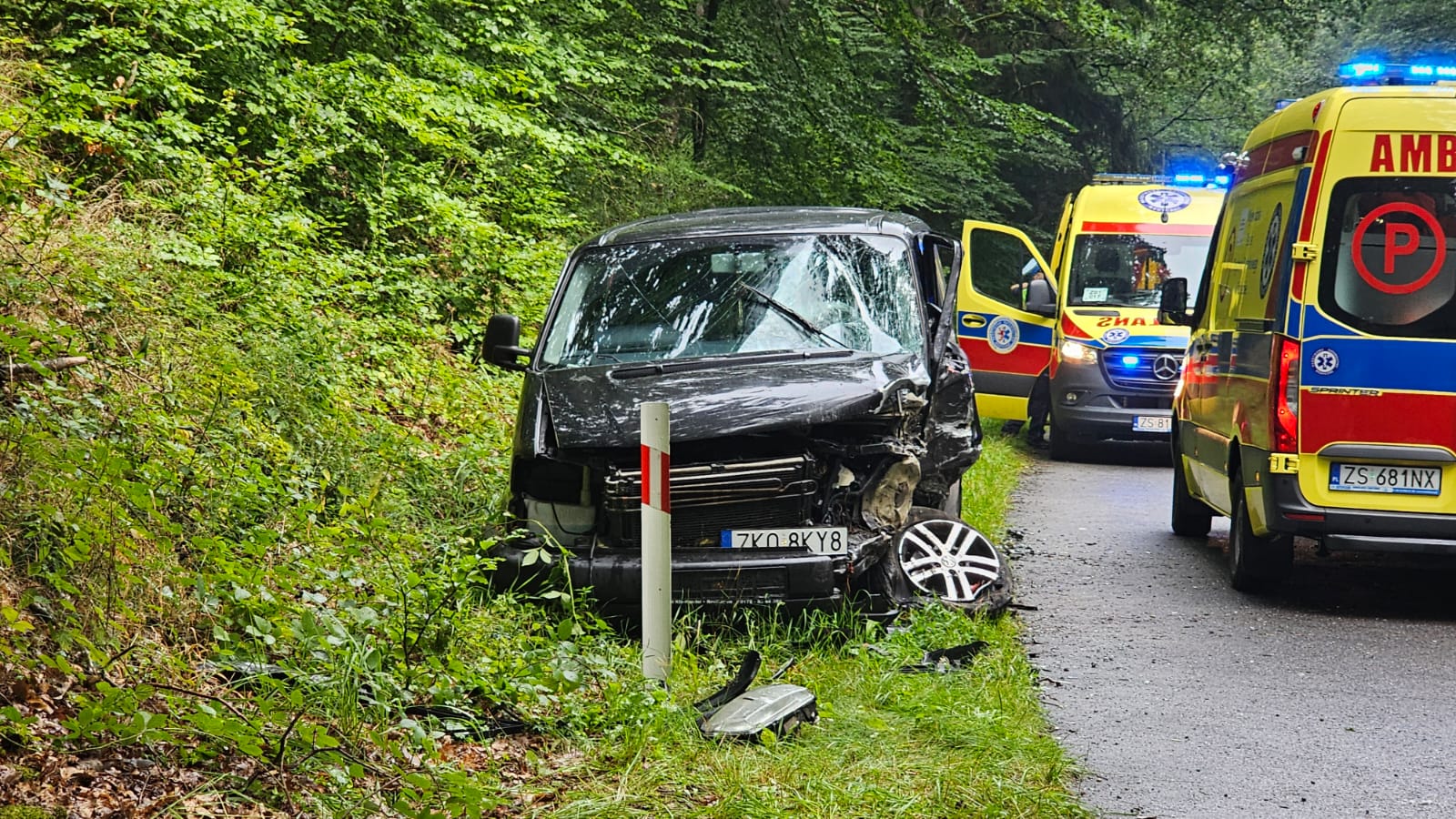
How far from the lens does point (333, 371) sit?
9.02 m

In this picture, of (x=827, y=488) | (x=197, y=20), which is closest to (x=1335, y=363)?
(x=827, y=488)

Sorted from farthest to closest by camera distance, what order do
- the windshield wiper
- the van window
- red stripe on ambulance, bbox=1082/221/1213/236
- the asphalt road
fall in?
1. red stripe on ambulance, bbox=1082/221/1213/236
2. the van window
3. the windshield wiper
4. the asphalt road

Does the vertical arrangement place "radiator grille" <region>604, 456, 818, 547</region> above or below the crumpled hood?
below

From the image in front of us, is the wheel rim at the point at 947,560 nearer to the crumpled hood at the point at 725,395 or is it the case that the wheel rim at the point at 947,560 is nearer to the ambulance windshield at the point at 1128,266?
the crumpled hood at the point at 725,395

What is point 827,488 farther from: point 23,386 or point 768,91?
point 768,91

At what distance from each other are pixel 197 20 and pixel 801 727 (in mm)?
6836

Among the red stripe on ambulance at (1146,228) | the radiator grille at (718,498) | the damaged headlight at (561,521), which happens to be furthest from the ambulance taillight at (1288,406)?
the red stripe on ambulance at (1146,228)

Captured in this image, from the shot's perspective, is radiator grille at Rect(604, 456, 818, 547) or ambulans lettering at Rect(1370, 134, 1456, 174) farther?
ambulans lettering at Rect(1370, 134, 1456, 174)

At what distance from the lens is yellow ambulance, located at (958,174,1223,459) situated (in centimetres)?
1543

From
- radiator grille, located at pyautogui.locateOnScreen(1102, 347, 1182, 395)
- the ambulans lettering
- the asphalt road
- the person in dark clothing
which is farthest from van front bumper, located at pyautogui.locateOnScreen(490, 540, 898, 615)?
radiator grille, located at pyautogui.locateOnScreen(1102, 347, 1182, 395)

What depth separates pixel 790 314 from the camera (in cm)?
790

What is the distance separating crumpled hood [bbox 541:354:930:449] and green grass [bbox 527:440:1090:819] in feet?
2.95

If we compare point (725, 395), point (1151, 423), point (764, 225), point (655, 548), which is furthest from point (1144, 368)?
point (655, 548)

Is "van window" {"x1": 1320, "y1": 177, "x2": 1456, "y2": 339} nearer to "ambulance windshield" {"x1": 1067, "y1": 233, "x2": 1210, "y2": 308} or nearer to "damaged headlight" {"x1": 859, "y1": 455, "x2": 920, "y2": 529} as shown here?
"damaged headlight" {"x1": 859, "y1": 455, "x2": 920, "y2": 529}
